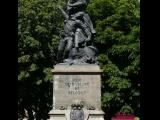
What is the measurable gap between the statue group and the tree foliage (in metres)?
9.18

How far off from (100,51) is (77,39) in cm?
1172

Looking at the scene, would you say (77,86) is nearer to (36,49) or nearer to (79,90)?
(79,90)

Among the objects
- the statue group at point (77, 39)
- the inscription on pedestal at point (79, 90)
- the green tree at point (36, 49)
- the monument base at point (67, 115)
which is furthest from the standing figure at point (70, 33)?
the green tree at point (36, 49)

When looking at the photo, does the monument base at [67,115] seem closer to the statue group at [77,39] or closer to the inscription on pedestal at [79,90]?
the inscription on pedestal at [79,90]

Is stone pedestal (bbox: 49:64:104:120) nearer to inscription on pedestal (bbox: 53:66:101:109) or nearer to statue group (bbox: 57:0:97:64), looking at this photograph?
inscription on pedestal (bbox: 53:66:101:109)

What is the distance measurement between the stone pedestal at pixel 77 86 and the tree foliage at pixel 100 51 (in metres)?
10.1

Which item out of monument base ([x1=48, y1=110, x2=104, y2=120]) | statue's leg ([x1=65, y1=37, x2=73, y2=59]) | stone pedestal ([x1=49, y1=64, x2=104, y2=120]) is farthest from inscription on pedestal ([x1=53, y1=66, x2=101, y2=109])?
statue's leg ([x1=65, y1=37, x2=73, y2=59])

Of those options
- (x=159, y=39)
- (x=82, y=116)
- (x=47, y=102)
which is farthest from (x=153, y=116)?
(x=47, y=102)

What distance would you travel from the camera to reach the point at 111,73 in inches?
1137

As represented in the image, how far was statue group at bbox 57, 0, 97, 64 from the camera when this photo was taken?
18.8 meters

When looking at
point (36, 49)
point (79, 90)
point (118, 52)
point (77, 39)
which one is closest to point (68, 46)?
point (77, 39)

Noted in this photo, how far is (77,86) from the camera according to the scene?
18062 millimetres

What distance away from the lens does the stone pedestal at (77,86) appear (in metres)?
18.0

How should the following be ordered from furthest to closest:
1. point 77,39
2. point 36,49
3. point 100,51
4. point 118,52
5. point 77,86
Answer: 1. point 100,51
2. point 36,49
3. point 118,52
4. point 77,39
5. point 77,86
